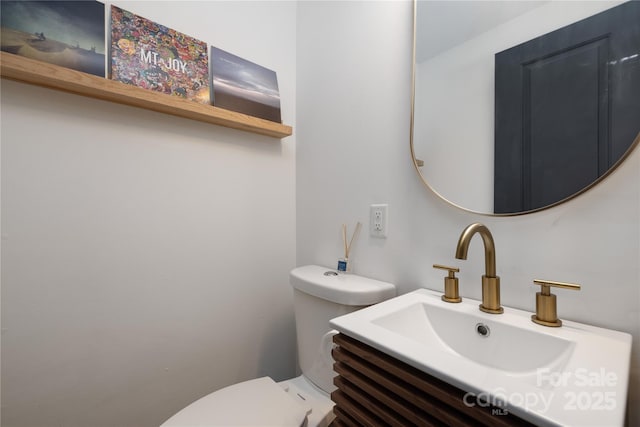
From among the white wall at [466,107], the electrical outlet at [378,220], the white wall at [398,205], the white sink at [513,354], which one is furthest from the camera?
the electrical outlet at [378,220]

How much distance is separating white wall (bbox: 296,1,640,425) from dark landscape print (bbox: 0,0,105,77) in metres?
0.78

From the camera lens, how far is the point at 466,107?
0.77 m

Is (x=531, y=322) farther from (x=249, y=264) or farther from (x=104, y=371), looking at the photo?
(x=104, y=371)

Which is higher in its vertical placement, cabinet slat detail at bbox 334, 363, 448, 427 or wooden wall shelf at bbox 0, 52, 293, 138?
wooden wall shelf at bbox 0, 52, 293, 138

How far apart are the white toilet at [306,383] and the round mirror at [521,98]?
41cm

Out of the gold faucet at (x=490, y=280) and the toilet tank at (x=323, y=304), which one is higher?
the gold faucet at (x=490, y=280)

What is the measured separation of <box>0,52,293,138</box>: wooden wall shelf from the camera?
701 mm

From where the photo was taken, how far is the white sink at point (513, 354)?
0.34 m

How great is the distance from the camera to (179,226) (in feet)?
3.35

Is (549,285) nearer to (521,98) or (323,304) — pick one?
(521,98)

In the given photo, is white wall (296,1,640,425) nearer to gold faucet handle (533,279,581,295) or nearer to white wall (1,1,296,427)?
gold faucet handle (533,279,581,295)

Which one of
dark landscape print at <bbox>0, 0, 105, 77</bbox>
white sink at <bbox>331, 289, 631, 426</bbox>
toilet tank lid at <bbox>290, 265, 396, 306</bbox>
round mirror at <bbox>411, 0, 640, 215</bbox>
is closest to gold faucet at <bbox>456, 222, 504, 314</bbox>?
white sink at <bbox>331, 289, 631, 426</bbox>

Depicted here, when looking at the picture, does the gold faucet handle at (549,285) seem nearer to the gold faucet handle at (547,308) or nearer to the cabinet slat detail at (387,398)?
the gold faucet handle at (547,308)

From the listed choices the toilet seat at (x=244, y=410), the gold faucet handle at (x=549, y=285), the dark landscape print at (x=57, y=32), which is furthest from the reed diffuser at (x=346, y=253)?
the dark landscape print at (x=57, y=32)
